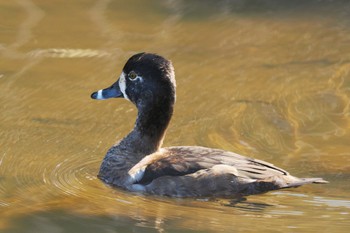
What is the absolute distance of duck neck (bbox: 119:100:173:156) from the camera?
834cm

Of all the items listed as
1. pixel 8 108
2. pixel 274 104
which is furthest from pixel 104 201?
pixel 274 104

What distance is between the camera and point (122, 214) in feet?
24.2

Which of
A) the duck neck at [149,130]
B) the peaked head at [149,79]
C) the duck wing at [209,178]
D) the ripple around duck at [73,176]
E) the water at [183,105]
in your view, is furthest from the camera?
the duck neck at [149,130]

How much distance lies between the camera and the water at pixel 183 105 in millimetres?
7461

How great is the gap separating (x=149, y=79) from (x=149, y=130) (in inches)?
17.3

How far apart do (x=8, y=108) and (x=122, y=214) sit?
2.70 m

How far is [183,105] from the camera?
10.0 meters

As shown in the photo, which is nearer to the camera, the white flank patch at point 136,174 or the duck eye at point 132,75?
the white flank patch at point 136,174

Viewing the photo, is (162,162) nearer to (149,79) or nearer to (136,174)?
(136,174)

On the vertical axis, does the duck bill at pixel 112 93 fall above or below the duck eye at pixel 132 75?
below

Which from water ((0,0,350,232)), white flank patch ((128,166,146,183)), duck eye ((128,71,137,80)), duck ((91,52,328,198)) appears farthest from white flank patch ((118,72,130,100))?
white flank patch ((128,166,146,183))

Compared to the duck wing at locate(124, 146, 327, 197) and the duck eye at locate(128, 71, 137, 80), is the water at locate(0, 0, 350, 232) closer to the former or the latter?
the duck wing at locate(124, 146, 327, 197)

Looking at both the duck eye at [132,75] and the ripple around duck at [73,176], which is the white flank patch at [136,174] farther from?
the duck eye at [132,75]

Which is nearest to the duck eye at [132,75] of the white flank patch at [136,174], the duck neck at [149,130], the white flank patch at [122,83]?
the white flank patch at [122,83]
